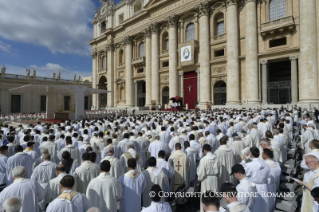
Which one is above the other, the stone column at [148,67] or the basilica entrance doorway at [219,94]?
the stone column at [148,67]

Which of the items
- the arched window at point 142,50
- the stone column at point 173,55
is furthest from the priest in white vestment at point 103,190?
the arched window at point 142,50

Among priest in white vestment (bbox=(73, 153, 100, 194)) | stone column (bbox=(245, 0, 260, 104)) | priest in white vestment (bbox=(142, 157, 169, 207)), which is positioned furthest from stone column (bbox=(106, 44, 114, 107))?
priest in white vestment (bbox=(142, 157, 169, 207))

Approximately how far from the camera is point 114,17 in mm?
43250

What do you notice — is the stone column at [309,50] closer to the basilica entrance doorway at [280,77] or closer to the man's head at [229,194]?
the basilica entrance doorway at [280,77]

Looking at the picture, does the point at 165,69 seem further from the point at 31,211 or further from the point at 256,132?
the point at 31,211

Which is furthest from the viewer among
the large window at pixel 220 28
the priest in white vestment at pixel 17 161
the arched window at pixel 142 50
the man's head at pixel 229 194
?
the arched window at pixel 142 50

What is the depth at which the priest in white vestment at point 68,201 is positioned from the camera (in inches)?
115

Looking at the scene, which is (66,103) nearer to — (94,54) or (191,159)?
(94,54)

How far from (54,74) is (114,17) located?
1870cm

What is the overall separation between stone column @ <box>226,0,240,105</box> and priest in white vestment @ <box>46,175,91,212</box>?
23.8 meters

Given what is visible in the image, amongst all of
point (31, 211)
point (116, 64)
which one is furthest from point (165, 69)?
point (31, 211)

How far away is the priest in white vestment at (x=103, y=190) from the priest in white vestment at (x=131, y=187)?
14.5 inches

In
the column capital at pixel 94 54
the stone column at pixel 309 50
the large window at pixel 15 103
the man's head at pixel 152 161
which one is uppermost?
the column capital at pixel 94 54

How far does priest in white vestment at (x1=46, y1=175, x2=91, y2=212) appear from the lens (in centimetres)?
293
